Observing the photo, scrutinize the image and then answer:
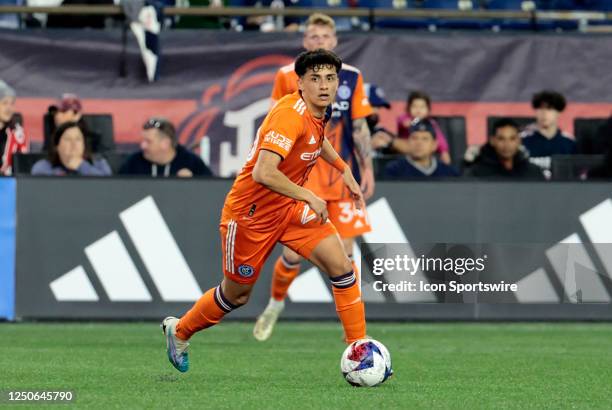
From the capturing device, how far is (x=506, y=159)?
14344mm

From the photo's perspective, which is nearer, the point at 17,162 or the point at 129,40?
the point at 17,162

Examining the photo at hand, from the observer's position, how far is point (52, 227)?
43.2ft

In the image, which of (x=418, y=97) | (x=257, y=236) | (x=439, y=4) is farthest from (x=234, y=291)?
(x=439, y=4)

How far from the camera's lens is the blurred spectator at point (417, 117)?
1506 centimetres

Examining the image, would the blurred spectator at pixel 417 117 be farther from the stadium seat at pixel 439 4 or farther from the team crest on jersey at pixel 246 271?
the team crest on jersey at pixel 246 271

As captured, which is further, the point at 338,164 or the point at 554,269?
the point at 554,269

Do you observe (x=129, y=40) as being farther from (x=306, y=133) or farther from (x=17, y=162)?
(x=306, y=133)

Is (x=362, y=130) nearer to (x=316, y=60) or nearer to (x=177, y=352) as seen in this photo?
(x=316, y=60)

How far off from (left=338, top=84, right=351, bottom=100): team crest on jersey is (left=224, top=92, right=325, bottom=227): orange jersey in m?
2.69

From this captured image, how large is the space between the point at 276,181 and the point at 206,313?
1175mm

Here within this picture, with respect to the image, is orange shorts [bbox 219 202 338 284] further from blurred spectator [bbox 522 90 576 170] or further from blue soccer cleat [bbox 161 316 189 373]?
blurred spectator [bbox 522 90 576 170]

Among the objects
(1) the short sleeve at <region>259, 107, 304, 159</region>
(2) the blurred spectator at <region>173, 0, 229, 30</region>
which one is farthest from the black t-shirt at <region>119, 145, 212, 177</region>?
(1) the short sleeve at <region>259, 107, 304, 159</region>

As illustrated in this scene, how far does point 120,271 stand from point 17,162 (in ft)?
5.31

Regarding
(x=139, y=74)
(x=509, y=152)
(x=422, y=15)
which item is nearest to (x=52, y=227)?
(x=139, y=74)
